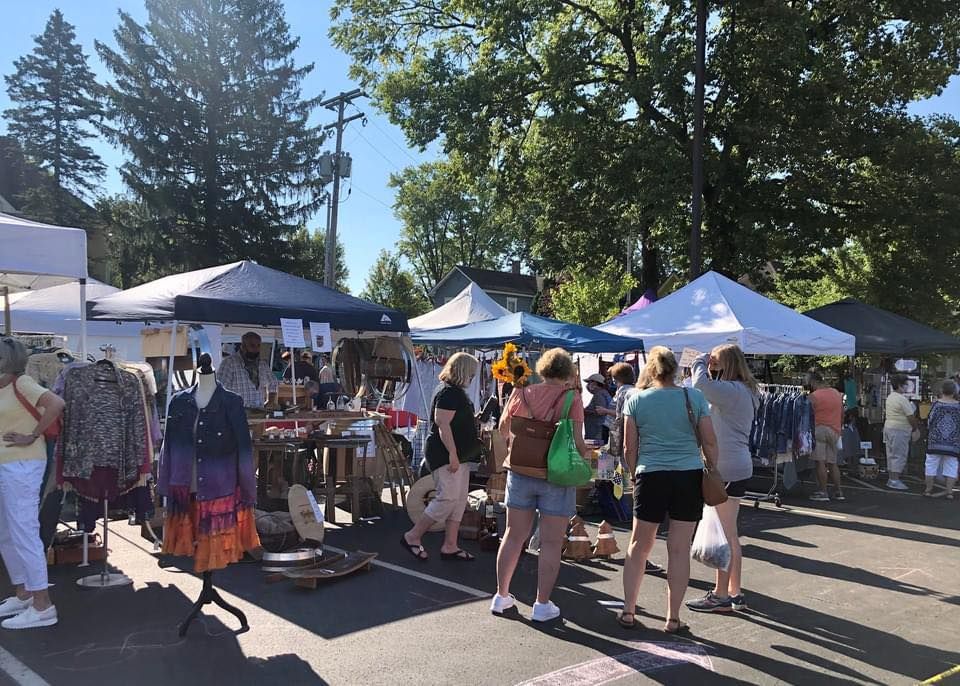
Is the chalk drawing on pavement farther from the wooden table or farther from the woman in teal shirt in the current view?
the wooden table

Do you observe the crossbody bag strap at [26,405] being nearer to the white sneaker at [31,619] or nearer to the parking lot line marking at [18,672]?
the white sneaker at [31,619]

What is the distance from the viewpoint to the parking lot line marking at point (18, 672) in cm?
379

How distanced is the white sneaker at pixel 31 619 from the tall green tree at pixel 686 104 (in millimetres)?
13817

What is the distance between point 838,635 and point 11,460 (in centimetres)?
537

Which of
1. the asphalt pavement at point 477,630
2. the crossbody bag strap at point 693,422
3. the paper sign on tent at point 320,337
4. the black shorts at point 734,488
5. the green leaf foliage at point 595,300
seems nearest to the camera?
the asphalt pavement at point 477,630

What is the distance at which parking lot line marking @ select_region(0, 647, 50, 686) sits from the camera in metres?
3.79

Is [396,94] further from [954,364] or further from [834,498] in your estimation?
[954,364]

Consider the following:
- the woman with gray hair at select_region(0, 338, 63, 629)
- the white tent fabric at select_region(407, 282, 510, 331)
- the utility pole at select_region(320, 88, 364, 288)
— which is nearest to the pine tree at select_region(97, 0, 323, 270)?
the utility pole at select_region(320, 88, 364, 288)

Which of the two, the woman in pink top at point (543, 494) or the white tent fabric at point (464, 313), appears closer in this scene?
the woman in pink top at point (543, 494)

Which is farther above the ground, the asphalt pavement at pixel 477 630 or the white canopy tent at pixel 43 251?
the white canopy tent at pixel 43 251

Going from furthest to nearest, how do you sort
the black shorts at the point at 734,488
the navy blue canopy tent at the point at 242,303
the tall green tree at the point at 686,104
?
the tall green tree at the point at 686,104
the navy blue canopy tent at the point at 242,303
the black shorts at the point at 734,488

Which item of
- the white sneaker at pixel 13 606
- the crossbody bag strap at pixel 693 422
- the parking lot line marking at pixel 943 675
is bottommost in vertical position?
the parking lot line marking at pixel 943 675

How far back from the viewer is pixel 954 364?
107 feet

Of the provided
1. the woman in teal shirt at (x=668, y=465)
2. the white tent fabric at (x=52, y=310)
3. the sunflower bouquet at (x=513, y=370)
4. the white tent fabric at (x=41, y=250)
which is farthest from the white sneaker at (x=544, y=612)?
the white tent fabric at (x=52, y=310)
